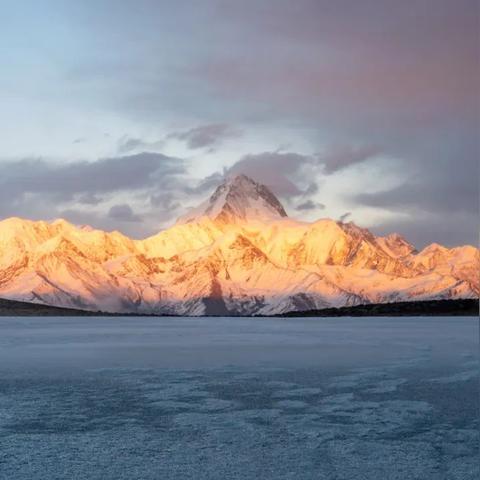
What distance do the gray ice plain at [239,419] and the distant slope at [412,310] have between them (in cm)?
9411

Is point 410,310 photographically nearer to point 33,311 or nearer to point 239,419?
point 33,311

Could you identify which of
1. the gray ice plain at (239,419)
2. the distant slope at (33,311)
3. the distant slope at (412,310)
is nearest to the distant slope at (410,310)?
the distant slope at (412,310)

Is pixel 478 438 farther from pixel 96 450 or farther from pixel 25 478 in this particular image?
pixel 25 478

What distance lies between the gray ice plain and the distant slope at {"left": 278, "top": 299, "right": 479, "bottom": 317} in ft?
309

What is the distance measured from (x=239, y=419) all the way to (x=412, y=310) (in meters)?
112

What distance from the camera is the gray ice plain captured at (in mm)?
11656

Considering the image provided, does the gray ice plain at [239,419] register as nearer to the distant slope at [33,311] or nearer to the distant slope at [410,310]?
the distant slope at [410,310]

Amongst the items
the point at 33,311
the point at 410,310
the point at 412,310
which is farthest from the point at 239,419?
the point at 33,311

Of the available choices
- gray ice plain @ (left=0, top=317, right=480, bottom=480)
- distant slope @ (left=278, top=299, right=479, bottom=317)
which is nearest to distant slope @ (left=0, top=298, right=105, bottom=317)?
distant slope @ (left=278, top=299, right=479, bottom=317)

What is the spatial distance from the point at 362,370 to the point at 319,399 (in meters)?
6.84

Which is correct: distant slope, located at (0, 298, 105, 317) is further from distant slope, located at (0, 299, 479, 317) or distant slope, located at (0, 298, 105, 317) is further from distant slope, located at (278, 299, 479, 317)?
distant slope, located at (278, 299, 479, 317)

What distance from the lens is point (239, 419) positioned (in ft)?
50.9

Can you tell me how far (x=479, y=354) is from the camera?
31.3 metres

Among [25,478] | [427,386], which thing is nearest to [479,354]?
[427,386]
